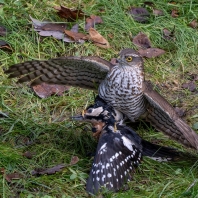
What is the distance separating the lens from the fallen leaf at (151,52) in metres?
7.02

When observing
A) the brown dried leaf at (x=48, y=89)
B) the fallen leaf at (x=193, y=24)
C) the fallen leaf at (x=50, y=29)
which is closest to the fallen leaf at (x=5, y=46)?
the fallen leaf at (x=50, y=29)

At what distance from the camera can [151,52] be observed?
707 cm

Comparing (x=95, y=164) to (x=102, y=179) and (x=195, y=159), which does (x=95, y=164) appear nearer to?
(x=102, y=179)

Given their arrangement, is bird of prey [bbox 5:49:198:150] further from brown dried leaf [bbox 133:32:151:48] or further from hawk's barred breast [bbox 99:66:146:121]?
brown dried leaf [bbox 133:32:151:48]

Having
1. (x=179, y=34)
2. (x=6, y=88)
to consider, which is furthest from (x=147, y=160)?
(x=179, y=34)

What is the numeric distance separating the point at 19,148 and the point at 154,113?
4.03 ft

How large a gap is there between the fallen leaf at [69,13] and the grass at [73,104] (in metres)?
0.08

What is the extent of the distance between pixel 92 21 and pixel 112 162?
237 centimetres

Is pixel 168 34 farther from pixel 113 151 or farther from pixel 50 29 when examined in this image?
pixel 113 151

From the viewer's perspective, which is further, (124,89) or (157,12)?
(157,12)

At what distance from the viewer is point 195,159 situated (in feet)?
18.4

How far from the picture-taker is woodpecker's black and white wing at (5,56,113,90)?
18.5ft

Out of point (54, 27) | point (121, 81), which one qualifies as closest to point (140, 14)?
point (54, 27)

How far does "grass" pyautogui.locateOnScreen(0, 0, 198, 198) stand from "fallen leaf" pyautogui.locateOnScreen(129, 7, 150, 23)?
7 cm
